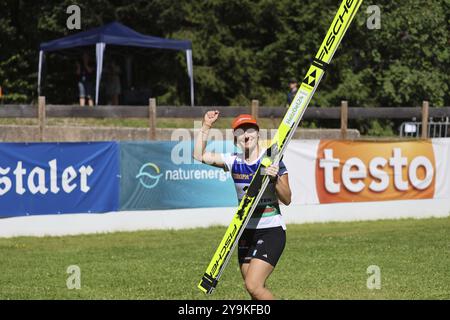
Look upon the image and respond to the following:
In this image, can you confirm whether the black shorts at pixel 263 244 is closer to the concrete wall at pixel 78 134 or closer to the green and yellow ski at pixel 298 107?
the green and yellow ski at pixel 298 107

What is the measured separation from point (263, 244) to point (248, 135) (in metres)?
1.01

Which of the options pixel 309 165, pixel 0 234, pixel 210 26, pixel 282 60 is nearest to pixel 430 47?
pixel 282 60

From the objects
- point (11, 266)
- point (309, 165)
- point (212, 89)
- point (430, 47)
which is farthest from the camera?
point (212, 89)

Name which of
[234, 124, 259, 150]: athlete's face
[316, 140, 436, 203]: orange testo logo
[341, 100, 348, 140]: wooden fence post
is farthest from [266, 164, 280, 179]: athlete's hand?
[341, 100, 348, 140]: wooden fence post

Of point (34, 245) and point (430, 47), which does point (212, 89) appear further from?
point (34, 245)

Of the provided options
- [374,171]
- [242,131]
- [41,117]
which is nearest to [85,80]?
[41,117]

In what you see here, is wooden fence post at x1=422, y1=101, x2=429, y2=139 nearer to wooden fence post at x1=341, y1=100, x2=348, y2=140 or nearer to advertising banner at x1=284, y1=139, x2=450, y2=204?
advertising banner at x1=284, y1=139, x2=450, y2=204

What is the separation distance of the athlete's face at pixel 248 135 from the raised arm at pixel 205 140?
1.17 ft

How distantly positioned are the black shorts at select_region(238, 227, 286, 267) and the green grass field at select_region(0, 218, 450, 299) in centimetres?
232

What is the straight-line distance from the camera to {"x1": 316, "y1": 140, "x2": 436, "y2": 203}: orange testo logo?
17.9 meters

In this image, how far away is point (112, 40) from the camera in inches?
947

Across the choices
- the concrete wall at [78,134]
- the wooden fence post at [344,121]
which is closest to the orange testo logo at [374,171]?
the wooden fence post at [344,121]

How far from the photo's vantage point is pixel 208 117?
8.07 m

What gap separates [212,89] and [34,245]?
56.6 feet
